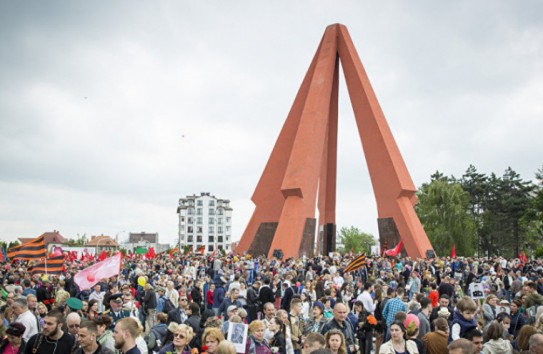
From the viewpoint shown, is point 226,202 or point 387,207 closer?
point 387,207

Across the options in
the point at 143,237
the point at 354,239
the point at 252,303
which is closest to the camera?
the point at 252,303

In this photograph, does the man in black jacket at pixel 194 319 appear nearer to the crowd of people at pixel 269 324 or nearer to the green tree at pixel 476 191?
the crowd of people at pixel 269 324

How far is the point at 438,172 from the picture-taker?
56.9 meters

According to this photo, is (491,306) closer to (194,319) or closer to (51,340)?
(194,319)

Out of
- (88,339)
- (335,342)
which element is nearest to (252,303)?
(335,342)

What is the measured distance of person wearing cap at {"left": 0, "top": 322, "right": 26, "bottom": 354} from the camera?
4883 mm

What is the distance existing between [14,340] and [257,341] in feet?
8.55

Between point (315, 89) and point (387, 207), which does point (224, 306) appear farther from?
point (315, 89)

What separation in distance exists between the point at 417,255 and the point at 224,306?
54.5 ft

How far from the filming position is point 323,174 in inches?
1224

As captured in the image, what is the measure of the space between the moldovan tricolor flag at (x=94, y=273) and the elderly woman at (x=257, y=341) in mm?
5437

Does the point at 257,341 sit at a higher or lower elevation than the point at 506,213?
lower

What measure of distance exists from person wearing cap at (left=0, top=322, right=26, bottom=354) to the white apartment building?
8975cm

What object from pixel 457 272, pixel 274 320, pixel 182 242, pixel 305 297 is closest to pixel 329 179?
pixel 457 272
